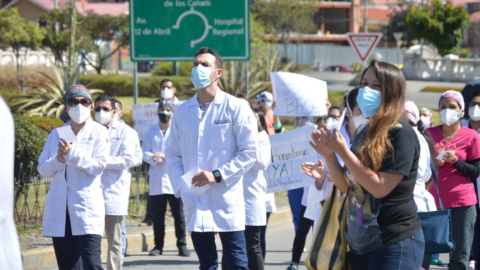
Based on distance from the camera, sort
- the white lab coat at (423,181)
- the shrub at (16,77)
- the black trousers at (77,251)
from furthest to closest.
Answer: the shrub at (16,77) → the black trousers at (77,251) → the white lab coat at (423,181)

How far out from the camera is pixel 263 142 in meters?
6.23

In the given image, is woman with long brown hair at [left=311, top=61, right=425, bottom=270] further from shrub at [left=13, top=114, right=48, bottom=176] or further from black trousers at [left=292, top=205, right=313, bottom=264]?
shrub at [left=13, top=114, right=48, bottom=176]

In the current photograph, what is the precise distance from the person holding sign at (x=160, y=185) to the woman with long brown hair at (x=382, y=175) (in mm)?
4839

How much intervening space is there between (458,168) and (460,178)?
20cm

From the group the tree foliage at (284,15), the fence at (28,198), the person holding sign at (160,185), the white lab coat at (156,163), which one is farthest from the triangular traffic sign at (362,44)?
the tree foliage at (284,15)

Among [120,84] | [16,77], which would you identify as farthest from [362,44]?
[16,77]

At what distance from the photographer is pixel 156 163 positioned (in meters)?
8.61

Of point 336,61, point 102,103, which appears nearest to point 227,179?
point 102,103

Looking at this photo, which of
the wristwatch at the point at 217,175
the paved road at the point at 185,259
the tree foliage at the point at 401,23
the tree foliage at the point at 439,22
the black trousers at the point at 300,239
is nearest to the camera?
the wristwatch at the point at 217,175

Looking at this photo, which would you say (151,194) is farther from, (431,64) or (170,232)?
(431,64)

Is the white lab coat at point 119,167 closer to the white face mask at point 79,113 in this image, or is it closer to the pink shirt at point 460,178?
the white face mask at point 79,113

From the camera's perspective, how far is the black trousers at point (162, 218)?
8539mm

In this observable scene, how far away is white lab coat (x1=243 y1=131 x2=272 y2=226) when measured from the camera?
238 inches

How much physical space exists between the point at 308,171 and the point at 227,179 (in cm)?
67
